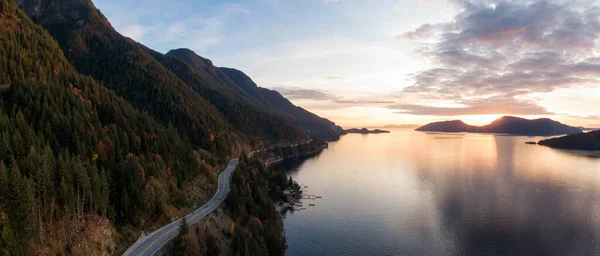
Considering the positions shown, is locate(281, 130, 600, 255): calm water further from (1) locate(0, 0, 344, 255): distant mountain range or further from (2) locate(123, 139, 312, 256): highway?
(2) locate(123, 139, 312, 256): highway

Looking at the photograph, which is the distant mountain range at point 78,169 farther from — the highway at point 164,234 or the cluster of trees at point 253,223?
the highway at point 164,234

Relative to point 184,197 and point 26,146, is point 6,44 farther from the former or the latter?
point 184,197

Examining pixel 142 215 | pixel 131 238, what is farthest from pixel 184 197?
pixel 131 238

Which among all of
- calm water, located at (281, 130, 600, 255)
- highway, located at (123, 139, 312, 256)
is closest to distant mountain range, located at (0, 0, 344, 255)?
highway, located at (123, 139, 312, 256)

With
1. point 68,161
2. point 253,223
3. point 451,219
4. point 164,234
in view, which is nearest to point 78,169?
point 68,161

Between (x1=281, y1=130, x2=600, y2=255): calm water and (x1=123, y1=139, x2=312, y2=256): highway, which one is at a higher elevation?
(x1=123, y1=139, x2=312, y2=256): highway

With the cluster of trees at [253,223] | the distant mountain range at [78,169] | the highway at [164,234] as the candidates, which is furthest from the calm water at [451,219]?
the highway at [164,234]

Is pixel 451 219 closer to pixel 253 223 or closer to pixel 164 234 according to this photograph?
pixel 253 223

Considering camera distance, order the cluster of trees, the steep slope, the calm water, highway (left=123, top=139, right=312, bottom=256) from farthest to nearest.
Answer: the calm water
the cluster of trees
highway (left=123, top=139, right=312, bottom=256)
the steep slope
